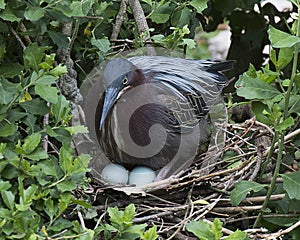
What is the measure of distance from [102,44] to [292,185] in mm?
729

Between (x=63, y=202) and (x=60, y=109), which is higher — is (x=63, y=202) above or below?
below

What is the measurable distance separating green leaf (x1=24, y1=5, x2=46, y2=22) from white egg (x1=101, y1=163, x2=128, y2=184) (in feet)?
2.46

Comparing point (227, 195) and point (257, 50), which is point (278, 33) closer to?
point (227, 195)

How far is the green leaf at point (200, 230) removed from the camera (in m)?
1.94

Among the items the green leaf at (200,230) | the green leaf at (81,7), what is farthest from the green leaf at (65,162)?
the green leaf at (81,7)

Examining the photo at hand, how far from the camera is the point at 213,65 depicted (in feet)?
9.48

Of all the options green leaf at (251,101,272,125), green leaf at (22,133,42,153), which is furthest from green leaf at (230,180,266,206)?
green leaf at (22,133,42,153)

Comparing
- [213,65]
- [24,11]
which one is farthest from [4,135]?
[213,65]

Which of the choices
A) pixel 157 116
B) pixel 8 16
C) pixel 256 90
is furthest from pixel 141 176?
pixel 8 16

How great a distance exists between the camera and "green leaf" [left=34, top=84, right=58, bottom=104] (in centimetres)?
192

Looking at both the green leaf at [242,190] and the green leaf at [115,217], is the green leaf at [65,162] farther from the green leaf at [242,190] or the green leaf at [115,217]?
the green leaf at [242,190]

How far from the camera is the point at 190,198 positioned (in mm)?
2436

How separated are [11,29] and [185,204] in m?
0.74

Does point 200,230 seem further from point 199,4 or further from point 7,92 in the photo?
point 199,4
